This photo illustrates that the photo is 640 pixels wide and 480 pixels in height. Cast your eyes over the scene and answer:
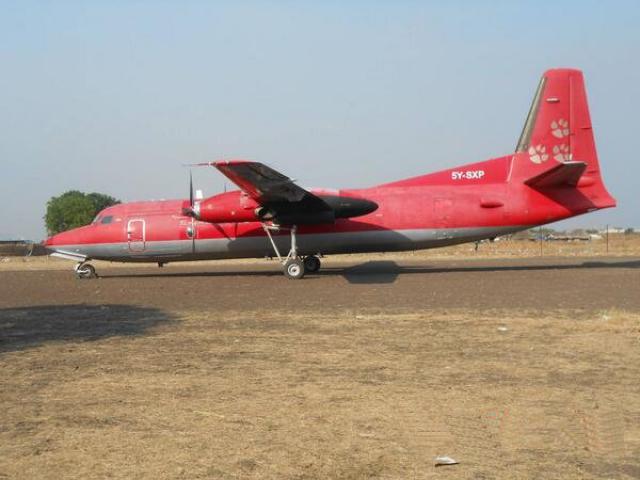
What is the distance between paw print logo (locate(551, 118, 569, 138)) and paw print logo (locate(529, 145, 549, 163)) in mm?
604

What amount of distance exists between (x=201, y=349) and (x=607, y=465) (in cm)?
556

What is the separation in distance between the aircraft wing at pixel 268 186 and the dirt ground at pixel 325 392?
7265 millimetres

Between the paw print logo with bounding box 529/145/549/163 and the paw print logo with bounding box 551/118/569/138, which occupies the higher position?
the paw print logo with bounding box 551/118/569/138

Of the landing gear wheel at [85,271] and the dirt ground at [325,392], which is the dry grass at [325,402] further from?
the landing gear wheel at [85,271]

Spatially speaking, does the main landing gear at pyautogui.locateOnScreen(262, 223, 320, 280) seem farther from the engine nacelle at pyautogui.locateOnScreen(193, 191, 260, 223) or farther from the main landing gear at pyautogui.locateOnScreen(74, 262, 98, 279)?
the main landing gear at pyautogui.locateOnScreen(74, 262, 98, 279)

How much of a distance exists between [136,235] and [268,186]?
20.4ft

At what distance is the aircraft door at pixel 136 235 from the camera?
2373cm

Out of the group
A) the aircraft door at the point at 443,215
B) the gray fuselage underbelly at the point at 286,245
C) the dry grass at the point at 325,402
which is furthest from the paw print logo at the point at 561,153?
the dry grass at the point at 325,402

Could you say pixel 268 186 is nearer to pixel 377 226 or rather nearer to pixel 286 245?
pixel 286 245

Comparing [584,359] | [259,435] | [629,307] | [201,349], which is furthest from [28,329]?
[629,307]

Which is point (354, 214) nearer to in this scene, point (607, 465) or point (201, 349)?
point (201, 349)

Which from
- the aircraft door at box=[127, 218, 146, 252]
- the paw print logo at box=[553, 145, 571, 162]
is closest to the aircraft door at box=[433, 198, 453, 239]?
the paw print logo at box=[553, 145, 571, 162]

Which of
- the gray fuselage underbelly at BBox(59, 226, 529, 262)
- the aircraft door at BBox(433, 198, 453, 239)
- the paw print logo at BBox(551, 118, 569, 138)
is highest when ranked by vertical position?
the paw print logo at BBox(551, 118, 569, 138)

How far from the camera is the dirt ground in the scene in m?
4.21
